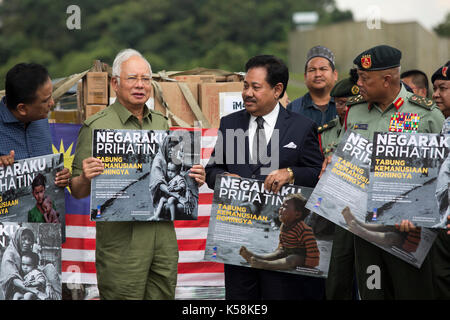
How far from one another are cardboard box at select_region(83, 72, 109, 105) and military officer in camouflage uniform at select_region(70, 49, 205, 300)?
8.11 ft

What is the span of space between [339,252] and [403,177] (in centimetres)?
163

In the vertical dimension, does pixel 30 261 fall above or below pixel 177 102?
below

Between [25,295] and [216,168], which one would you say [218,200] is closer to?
[216,168]

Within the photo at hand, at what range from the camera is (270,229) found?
489cm

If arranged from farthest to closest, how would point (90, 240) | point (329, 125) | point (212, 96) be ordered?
point (212, 96), point (90, 240), point (329, 125)

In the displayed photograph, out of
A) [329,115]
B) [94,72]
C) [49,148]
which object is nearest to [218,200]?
[49,148]

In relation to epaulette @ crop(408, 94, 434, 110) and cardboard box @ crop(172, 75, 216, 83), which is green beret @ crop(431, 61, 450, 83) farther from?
cardboard box @ crop(172, 75, 216, 83)

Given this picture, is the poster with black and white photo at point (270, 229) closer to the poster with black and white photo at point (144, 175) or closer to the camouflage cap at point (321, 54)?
the poster with black and white photo at point (144, 175)

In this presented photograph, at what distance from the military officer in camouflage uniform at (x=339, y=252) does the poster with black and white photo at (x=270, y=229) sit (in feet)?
4.32

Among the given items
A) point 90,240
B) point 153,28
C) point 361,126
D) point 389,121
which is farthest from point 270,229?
point 153,28

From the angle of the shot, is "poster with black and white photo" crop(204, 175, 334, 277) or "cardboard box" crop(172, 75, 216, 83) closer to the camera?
"poster with black and white photo" crop(204, 175, 334, 277)

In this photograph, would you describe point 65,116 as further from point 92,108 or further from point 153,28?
point 153,28

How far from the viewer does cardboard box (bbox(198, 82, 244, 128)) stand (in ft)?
25.8

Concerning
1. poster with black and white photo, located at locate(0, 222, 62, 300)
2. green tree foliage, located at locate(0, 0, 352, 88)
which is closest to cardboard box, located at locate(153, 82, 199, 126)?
poster with black and white photo, located at locate(0, 222, 62, 300)
